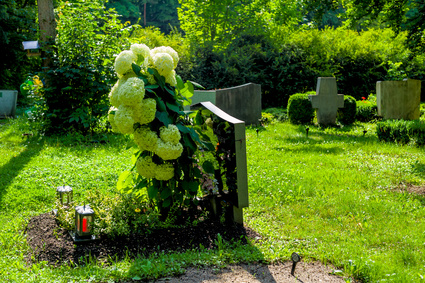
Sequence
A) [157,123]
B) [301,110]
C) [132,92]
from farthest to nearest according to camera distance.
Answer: [301,110] → [157,123] → [132,92]

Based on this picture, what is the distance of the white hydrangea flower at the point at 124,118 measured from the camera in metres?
3.86

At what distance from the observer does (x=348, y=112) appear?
1230 cm

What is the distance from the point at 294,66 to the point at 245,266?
1289cm

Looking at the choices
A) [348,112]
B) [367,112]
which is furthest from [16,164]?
[367,112]

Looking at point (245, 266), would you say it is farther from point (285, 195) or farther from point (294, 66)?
point (294, 66)

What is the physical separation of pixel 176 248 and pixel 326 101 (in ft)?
28.6

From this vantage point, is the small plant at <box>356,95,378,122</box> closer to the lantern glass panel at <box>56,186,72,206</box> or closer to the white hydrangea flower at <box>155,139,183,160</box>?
the white hydrangea flower at <box>155,139,183,160</box>

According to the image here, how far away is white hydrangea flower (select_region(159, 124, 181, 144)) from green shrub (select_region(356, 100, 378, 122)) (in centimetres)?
1011

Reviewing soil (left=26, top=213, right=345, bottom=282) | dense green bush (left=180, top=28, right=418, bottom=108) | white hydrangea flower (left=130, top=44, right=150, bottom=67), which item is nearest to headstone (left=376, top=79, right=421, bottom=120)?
dense green bush (left=180, top=28, right=418, bottom=108)

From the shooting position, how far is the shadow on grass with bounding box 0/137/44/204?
5.97m

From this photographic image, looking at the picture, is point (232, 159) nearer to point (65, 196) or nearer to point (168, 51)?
point (168, 51)

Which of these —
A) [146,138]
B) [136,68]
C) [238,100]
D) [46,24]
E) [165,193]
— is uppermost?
[46,24]

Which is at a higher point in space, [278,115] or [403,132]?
[278,115]

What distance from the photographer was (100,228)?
4.11 meters
